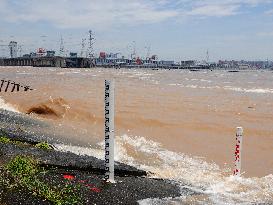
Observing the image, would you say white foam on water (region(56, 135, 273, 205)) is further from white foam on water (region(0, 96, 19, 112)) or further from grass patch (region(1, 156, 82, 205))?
white foam on water (region(0, 96, 19, 112))

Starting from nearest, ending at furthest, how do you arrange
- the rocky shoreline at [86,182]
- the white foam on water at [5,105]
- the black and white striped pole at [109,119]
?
the rocky shoreline at [86,182]
the black and white striped pole at [109,119]
the white foam on water at [5,105]

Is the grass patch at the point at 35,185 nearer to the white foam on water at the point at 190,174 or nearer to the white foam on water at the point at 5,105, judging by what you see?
the white foam on water at the point at 190,174

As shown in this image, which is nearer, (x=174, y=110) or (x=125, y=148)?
(x=125, y=148)

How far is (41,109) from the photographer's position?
70.8ft

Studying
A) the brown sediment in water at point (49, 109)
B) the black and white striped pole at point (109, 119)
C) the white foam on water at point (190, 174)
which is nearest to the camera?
the black and white striped pole at point (109, 119)

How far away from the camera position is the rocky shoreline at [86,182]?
18.4 ft

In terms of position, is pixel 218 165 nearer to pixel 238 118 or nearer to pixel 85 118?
pixel 85 118

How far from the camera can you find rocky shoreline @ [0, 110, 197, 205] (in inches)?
220

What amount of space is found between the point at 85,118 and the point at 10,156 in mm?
13234

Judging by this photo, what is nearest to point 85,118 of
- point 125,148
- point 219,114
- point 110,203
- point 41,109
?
point 41,109

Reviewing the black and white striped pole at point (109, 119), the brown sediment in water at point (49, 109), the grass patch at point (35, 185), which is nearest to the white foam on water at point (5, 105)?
the brown sediment in water at point (49, 109)

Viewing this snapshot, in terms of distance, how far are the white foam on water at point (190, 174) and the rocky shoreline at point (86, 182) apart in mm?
317

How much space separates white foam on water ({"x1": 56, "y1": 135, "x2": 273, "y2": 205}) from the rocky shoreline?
32 centimetres

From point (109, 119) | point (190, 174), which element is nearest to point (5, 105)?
point (190, 174)
